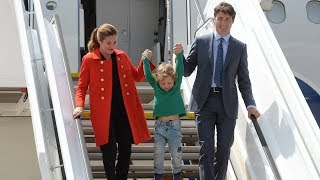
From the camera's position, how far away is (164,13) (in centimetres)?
970

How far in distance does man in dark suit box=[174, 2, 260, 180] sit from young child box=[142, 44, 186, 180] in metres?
0.30

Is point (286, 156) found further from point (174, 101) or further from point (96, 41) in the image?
point (96, 41)

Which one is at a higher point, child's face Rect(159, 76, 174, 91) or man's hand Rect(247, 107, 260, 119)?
child's face Rect(159, 76, 174, 91)

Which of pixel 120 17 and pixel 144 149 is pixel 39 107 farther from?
pixel 120 17

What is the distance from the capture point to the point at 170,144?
4.47 m

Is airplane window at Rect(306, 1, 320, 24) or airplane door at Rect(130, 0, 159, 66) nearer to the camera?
airplane window at Rect(306, 1, 320, 24)

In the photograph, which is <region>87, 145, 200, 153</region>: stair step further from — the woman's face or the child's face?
the woman's face

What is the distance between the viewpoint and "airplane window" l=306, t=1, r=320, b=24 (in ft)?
29.9

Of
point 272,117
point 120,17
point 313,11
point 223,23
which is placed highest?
point 120,17

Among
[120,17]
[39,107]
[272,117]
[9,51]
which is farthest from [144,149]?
[120,17]

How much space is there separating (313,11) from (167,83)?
5.44 metres

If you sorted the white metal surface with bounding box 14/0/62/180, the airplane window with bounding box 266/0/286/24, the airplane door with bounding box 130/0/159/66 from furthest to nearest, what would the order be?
the airplane door with bounding box 130/0/159/66 → the airplane window with bounding box 266/0/286/24 → the white metal surface with bounding box 14/0/62/180

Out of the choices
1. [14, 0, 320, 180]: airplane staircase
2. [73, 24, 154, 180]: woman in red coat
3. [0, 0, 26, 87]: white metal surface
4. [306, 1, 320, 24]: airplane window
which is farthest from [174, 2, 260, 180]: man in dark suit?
[306, 1, 320, 24]: airplane window

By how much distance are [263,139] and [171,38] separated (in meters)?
3.75
